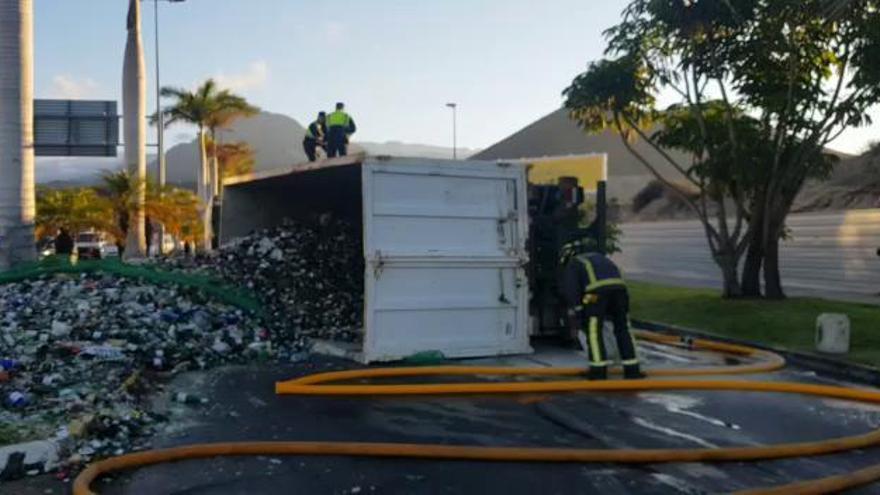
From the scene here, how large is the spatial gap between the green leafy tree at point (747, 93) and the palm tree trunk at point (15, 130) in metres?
8.97

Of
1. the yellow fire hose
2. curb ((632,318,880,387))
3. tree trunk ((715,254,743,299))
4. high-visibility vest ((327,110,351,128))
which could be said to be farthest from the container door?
tree trunk ((715,254,743,299))

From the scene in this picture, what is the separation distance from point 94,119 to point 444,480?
56.8 ft

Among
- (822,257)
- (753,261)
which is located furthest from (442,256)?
(822,257)

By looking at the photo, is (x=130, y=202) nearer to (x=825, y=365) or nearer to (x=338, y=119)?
(x=338, y=119)

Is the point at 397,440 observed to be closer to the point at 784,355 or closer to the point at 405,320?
the point at 405,320

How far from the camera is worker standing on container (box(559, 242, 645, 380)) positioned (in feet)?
22.9

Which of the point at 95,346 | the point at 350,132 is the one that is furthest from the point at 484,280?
the point at 350,132

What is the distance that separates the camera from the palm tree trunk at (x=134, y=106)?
70.8 ft

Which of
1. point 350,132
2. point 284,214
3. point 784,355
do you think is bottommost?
point 784,355

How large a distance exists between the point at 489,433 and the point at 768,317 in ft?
24.5

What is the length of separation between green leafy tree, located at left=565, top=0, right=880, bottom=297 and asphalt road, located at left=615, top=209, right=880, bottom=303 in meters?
2.56

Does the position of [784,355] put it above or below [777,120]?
→ below

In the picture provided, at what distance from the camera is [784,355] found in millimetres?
9266

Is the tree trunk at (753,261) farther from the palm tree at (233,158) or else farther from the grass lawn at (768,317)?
the palm tree at (233,158)
